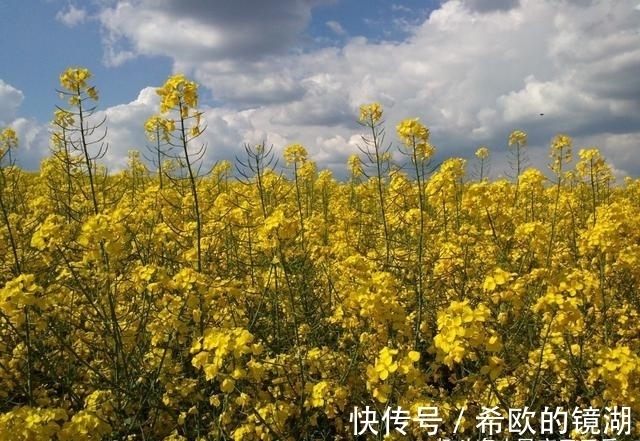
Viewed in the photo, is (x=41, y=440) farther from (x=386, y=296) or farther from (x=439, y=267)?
(x=439, y=267)

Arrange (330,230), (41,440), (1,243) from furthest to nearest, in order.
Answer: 1. (330,230)
2. (1,243)
3. (41,440)

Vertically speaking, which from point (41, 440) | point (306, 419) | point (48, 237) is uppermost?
point (48, 237)

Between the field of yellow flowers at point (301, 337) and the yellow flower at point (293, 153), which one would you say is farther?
the yellow flower at point (293, 153)

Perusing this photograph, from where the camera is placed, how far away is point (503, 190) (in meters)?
5.36

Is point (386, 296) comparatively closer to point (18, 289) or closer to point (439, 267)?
point (439, 267)

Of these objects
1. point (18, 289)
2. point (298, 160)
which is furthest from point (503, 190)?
point (18, 289)

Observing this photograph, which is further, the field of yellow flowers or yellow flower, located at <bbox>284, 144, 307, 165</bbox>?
yellow flower, located at <bbox>284, 144, 307, 165</bbox>

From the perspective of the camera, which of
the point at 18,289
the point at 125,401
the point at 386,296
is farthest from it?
the point at 125,401

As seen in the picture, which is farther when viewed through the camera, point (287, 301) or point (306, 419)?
point (287, 301)

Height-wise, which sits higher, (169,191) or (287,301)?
(169,191)

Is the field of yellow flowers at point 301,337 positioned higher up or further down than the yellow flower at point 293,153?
further down

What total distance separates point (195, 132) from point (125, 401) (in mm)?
1478

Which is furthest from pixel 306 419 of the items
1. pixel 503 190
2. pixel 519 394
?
pixel 503 190

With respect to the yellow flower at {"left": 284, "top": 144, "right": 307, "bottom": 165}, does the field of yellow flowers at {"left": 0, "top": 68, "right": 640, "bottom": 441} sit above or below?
below
